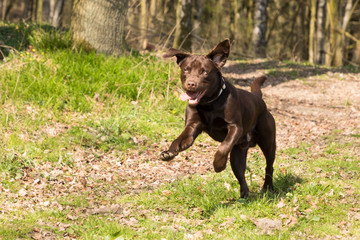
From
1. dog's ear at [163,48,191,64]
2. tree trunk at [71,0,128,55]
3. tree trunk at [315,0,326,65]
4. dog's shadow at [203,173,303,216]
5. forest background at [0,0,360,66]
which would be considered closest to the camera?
dog's ear at [163,48,191,64]

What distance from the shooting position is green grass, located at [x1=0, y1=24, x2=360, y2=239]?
4.57 m

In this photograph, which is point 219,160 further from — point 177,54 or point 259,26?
point 259,26

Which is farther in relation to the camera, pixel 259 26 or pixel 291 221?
pixel 259 26

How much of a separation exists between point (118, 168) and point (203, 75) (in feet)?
9.25

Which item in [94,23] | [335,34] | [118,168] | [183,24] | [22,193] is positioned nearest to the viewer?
[22,193]

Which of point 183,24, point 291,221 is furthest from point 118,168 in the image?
point 183,24

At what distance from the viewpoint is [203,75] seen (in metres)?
4.27

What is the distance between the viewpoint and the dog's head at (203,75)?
419cm

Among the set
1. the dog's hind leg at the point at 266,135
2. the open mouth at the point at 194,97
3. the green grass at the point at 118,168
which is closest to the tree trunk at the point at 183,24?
the green grass at the point at 118,168

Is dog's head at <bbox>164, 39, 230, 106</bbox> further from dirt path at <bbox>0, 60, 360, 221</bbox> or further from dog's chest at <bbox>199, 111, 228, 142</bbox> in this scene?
dirt path at <bbox>0, 60, 360, 221</bbox>

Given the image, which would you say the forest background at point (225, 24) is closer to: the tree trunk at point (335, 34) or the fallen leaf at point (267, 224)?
the tree trunk at point (335, 34)

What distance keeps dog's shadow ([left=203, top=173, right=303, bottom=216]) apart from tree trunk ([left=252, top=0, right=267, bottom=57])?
1567 cm

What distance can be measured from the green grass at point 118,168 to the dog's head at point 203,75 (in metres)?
1.31

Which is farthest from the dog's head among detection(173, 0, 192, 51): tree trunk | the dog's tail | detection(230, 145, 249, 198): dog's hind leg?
detection(173, 0, 192, 51): tree trunk
